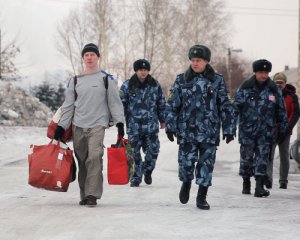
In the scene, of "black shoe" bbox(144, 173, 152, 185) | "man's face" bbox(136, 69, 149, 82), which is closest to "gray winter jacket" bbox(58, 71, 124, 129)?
"man's face" bbox(136, 69, 149, 82)

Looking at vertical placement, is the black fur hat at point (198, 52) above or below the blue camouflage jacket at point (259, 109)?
above

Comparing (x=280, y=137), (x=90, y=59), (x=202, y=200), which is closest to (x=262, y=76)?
(x=280, y=137)

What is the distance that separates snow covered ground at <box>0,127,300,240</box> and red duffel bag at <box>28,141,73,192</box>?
9.5 inches

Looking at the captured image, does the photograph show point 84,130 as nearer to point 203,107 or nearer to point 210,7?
point 203,107

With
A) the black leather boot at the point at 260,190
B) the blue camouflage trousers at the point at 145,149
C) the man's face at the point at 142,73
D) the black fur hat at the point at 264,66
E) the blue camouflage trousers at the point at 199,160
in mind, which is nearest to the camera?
the blue camouflage trousers at the point at 199,160

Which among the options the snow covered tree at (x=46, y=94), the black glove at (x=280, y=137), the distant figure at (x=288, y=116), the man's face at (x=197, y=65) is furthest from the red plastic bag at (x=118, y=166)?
the snow covered tree at (x=46, y=94)

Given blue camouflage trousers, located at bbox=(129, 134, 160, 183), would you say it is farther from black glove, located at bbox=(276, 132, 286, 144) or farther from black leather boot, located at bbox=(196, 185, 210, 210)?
black leather boot, located at bbox=(196, 185, 210, 210)

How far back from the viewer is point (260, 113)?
921cm

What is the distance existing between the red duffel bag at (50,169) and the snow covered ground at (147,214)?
0.79ft

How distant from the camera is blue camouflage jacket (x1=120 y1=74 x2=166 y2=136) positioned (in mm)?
10445

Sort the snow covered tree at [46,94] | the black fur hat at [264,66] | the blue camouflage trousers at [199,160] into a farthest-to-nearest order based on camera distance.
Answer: the snow covered tree at [46,94]
the black fur hat at [264,66]
the blue camouflage trousers at [199,160]

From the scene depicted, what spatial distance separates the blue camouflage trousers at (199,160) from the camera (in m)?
7.79

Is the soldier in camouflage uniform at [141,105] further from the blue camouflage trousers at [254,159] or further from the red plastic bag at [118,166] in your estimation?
the red plastic bag at [118,166]

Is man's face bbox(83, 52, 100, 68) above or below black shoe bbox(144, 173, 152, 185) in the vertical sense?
above
